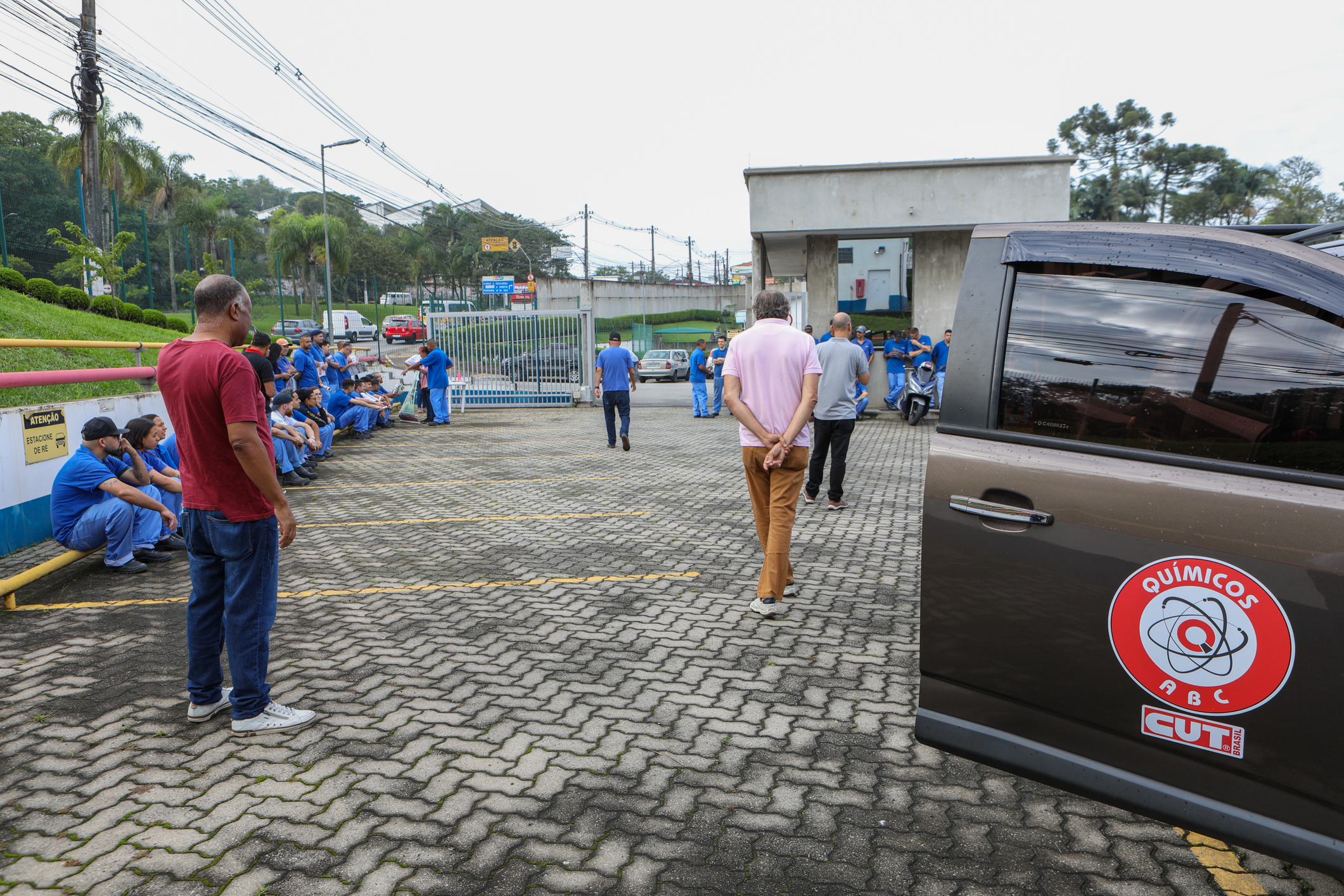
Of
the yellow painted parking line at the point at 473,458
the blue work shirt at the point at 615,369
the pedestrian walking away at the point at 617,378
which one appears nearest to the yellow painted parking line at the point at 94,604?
the yellow painted parking line at the point at 473,458

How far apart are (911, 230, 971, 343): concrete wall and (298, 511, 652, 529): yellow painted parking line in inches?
467

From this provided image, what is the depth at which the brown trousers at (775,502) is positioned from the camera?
192 inches

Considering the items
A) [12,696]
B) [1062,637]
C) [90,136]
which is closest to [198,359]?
[12,696]

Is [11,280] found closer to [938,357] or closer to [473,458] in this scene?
[473,458]

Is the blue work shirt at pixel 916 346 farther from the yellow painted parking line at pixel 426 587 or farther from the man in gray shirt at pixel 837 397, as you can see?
the yellow painted parking line at pixel 426 587

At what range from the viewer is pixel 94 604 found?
544cm

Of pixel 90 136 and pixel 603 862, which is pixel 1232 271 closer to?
pixel 603 862

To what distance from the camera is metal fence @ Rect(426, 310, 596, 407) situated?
69.4 ft

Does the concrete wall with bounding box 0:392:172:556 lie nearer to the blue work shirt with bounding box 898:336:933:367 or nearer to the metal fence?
the blue work shirt with bounding box 898:336:933:367

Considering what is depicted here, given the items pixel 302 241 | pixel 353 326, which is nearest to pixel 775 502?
pixel 302 241

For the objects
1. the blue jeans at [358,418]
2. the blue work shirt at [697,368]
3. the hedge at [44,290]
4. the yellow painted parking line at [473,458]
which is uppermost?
the hedge at [44,290]

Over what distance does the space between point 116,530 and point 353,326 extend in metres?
47.3

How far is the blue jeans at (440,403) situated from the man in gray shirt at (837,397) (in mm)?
11200

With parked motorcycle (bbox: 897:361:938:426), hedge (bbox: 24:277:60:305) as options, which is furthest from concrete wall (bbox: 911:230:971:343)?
hedge (bbox: 24:277:60:305)
